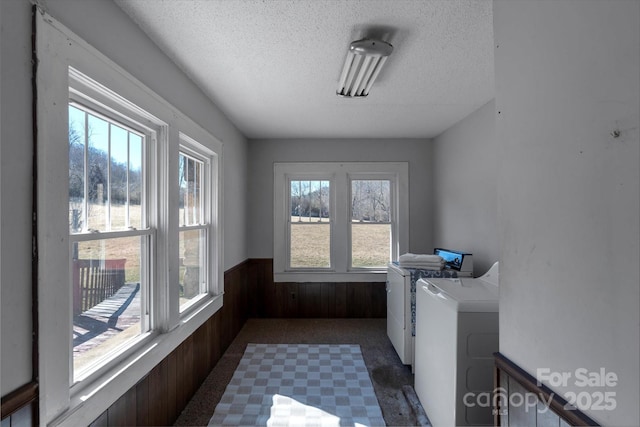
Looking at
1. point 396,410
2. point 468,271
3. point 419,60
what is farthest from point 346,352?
point 419,60

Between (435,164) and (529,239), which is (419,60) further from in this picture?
(435,164)

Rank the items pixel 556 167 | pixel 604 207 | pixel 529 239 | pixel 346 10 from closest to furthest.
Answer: pixel 604 207
pixel 556 167
pixel 529 239
pixel 346 10

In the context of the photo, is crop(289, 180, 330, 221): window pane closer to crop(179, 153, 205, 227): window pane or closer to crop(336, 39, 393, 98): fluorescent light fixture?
crop(179, 153, 205, 227): window pane

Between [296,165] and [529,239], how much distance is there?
127 inches

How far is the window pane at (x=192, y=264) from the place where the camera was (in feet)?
7.38

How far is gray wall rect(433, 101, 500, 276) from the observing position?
105 inches

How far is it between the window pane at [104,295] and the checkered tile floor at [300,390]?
3.10 ft

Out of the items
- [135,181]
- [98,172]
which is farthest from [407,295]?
[98,172]

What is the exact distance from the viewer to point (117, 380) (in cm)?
138

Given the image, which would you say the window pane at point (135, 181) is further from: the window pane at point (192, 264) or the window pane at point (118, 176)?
the window pane at point (192, 264)

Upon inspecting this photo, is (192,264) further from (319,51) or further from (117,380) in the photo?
(319,51)

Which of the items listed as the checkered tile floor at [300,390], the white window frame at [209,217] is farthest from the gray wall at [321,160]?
the checkered tile floor at [300,390]

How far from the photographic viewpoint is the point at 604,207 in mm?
728

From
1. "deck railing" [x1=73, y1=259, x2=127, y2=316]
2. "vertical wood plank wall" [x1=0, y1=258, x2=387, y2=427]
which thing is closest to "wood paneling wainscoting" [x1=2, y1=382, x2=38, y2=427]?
"vertical wood plank wall" [x1=0, y1=258, x2=387, y2=427]
